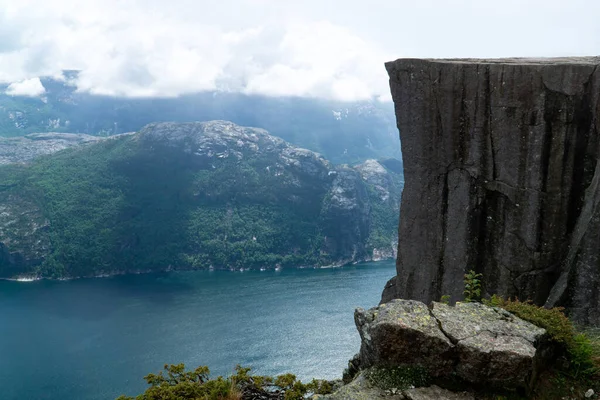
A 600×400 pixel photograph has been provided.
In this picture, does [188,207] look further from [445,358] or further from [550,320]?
[445,358]

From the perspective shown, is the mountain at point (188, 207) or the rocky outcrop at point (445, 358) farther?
the mountain at point (188, 207)

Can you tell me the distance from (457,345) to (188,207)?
166 metres

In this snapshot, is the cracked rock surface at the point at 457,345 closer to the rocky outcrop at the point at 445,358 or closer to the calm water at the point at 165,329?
the rocky outcrop at the point at 445,358

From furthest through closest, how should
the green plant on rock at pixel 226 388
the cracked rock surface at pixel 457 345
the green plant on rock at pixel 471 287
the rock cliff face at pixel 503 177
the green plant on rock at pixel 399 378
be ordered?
the rock cliff face at pixel 503 177
the green plant on rock at pixel 471 287
the green plant on rock at pixel 226 388
the green plant on rock at pixel 399 378
the cracked rock surface at pixel 457 345

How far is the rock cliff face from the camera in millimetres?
11125

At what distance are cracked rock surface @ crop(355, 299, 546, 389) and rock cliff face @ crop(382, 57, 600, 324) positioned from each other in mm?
4656

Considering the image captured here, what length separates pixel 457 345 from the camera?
6344mm

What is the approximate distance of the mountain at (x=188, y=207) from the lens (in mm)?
140125

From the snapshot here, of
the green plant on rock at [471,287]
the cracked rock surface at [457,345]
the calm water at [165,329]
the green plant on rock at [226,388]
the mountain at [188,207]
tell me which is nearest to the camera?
the cracked rock surface at [457,345]

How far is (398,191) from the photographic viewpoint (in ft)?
651

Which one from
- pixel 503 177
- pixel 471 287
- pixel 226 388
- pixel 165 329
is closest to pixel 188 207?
pixel 165 329

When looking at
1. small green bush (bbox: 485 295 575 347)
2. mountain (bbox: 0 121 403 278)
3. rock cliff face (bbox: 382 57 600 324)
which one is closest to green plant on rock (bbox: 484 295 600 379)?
small green bush (bbox: 485 295 575 347)

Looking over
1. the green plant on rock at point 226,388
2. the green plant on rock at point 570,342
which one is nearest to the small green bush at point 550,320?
the green plant on rock at point 570,342

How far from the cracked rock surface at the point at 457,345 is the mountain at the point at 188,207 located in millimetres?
134785
